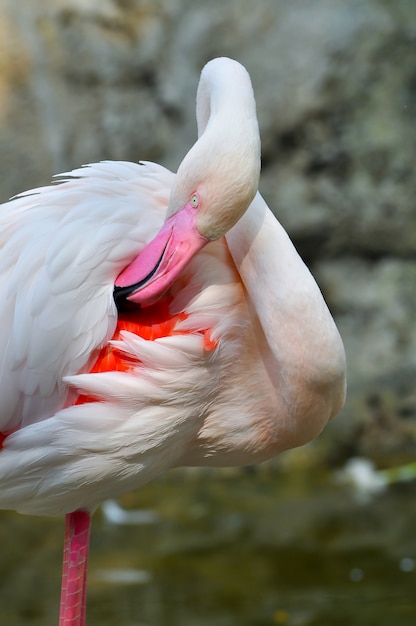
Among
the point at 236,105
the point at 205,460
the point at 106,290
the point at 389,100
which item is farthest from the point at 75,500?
the point at 389,100

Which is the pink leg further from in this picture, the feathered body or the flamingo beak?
the flamingo beak

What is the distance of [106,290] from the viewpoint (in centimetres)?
238

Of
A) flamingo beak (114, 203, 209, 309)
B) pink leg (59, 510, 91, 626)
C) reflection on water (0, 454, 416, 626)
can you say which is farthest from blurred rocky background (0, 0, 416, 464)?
flamingo beak (114, 203, 209, 309)

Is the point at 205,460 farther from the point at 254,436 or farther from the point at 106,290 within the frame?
the point at 106,290

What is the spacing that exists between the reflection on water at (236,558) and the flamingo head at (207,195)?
1700 mm

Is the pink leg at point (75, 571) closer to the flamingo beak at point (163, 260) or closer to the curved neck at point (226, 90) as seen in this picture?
the flamingo beak at point (163, 260)

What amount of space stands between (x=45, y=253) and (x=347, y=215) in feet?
9.83

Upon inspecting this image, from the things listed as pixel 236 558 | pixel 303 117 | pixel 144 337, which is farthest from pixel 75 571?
pixel 303 117

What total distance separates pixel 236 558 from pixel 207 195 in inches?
86.6

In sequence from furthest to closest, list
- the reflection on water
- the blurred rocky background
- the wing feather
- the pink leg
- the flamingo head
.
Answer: the blurred rocky background
the reflection on water
the pink leg
the wing feather
the flamingo head

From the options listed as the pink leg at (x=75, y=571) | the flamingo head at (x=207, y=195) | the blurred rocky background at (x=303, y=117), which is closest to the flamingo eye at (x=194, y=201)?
the flamingo head at (x=207, y=195)

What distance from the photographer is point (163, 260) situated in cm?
232

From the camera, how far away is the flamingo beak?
90.3 inches

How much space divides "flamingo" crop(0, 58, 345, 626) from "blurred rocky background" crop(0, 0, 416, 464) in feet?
8.59
